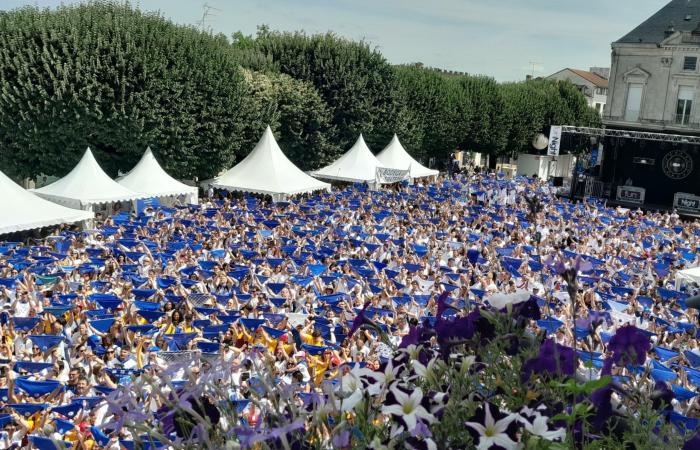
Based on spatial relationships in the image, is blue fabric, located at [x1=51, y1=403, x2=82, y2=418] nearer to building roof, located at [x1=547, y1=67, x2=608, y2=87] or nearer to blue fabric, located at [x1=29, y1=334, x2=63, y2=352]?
blue fabric, located at [x1=29, y1=334, x2=63, y2=352]

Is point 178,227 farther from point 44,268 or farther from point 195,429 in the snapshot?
point 195,429

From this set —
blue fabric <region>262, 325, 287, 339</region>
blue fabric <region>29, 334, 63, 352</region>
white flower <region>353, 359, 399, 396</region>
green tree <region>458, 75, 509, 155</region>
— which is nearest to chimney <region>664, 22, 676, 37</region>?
green tree <region>458, 75, 509, 155</region>

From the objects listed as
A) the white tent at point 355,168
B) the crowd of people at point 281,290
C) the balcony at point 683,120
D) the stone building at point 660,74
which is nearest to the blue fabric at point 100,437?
the crowd of people at point 281,290

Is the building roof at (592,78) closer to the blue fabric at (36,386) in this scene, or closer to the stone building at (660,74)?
the stone building at (660,74)

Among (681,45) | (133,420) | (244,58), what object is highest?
(681,45)

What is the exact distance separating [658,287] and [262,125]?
22736 millimetres

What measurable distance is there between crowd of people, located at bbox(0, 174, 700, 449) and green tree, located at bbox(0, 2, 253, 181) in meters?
5.49

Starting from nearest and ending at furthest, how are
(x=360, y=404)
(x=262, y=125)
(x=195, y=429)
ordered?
(x=195, y=429) < (x=360, y=404) < (x=262, y=125)

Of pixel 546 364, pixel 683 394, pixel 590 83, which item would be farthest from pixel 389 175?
pixel 590 83

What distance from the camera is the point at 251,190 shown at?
2833cm

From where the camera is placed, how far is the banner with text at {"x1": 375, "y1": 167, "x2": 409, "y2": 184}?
34.1m

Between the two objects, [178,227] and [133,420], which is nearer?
[133,420]

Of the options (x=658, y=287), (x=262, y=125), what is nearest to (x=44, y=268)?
(x=658, y=287)

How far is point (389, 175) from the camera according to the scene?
34.5 metres
